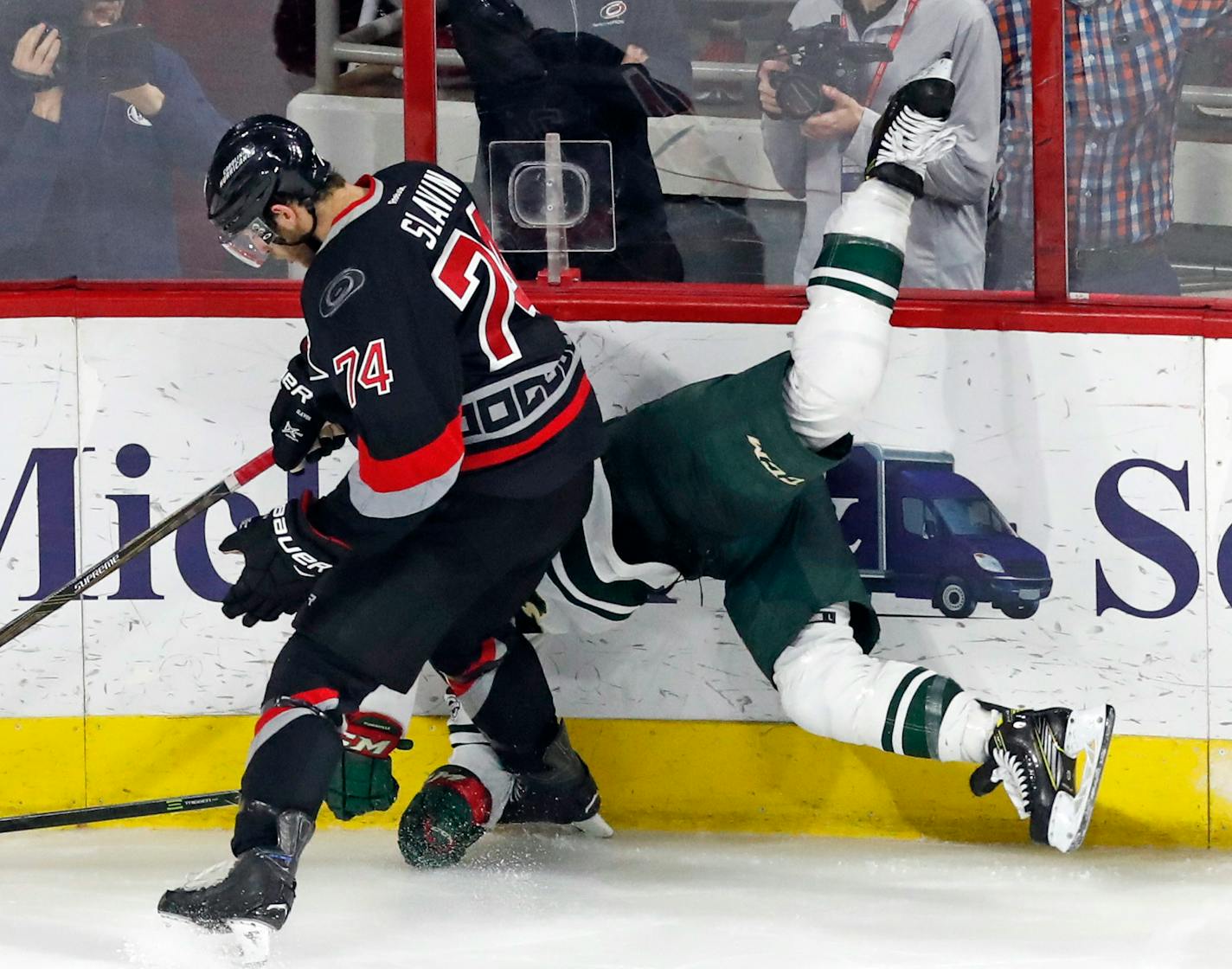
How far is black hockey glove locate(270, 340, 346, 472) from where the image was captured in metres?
2.44

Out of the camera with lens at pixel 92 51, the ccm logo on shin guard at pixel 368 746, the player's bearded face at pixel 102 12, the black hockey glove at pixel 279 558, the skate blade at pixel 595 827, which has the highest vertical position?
the player's bearded face at pixel 102 12

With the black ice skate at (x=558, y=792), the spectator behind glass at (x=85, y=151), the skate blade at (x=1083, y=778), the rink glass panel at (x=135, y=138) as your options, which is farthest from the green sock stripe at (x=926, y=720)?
the spectator behind glass at (x=85, y=151)

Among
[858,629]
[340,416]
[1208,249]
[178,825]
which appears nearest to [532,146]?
[340,416]

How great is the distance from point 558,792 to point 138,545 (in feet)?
2.64

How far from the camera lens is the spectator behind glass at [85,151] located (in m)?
2.72

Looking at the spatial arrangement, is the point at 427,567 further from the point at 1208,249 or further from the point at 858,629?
the point at 1208,249

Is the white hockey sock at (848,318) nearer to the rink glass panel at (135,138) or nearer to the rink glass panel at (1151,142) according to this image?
the rink glass panel at (1151,142)

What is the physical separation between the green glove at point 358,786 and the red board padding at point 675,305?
79cm

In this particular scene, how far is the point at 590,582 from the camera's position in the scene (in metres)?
2.55

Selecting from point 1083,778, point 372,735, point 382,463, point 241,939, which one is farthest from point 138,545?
point 1083,778

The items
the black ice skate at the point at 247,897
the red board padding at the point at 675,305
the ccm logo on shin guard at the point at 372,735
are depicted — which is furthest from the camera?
the red board padding at the point at 675,305

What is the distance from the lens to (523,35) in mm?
2684

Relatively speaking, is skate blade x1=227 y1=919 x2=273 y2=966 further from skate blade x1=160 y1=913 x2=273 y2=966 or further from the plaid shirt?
the plaid shirt

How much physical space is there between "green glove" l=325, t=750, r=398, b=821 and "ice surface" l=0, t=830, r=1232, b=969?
4.9 inches
